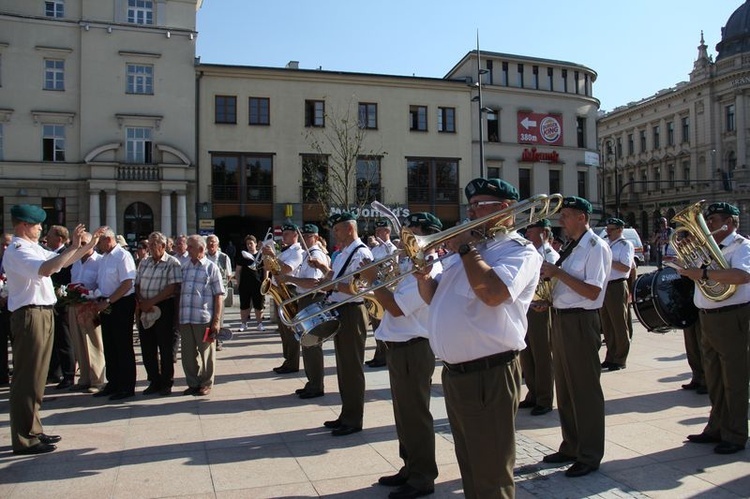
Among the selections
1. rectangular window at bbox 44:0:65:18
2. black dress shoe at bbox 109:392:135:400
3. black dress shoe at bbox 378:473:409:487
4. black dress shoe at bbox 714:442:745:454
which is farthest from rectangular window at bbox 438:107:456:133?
black dress shoe at bbox 378:473:409:487

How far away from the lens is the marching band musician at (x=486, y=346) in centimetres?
341

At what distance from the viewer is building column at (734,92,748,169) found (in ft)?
198

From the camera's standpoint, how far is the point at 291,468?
5234 mm

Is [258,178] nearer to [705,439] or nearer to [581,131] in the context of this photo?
[581,131]

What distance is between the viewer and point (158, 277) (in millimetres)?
8109

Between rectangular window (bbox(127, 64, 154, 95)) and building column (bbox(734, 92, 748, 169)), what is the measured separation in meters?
54.3

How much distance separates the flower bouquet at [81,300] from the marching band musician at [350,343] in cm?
335

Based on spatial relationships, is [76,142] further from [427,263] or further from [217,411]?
[427,263]

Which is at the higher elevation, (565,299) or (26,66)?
(26,66)

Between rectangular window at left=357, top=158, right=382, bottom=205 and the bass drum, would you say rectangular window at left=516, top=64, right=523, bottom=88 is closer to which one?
rectangular window at left=357, top=158, right=382, bottom=205

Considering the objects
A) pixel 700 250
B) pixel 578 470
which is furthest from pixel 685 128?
pixel 578 470

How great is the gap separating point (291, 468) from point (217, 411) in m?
2.20

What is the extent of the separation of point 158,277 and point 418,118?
31.3 metres

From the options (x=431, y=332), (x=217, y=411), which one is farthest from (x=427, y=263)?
(x=217, y=411)
